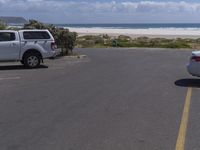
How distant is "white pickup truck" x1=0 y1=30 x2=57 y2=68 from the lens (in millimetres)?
21138

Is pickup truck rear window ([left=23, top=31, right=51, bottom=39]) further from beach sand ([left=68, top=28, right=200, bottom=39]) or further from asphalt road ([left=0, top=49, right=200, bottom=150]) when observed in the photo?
beach sand ([left=68, top=28, right=200, bottom=39])

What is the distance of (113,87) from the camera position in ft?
47.4

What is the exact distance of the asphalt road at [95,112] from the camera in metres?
7.62

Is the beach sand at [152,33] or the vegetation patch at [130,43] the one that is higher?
the vegetation patch at [130,43]

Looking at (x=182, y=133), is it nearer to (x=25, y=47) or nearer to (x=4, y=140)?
(x=4, y=140)

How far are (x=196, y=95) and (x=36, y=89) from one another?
15.5 ft

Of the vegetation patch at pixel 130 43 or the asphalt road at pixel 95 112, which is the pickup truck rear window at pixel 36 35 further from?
the vegetation patch at pixel 130 43

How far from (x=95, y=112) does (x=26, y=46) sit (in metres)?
12.0

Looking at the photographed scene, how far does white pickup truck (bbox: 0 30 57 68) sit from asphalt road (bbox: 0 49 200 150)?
11.1 feet

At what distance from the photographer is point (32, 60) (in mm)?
21750

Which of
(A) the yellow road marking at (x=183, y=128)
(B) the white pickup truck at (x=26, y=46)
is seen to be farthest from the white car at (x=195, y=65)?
(B) the white pickup truck at (x=26, y=46)

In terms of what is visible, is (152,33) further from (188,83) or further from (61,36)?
(188,83)

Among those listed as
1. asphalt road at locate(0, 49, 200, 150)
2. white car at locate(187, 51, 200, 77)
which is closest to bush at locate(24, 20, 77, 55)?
asphalt road at locate(0, 49, 200, 150)

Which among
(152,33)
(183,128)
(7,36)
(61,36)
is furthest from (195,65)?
(152,33)
